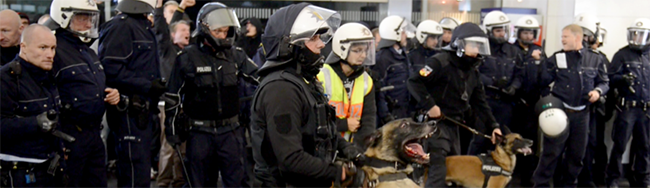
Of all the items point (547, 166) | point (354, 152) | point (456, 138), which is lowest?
point (547, 166)

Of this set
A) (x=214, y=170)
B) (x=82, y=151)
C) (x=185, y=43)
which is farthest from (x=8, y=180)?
(x=185, y=43)

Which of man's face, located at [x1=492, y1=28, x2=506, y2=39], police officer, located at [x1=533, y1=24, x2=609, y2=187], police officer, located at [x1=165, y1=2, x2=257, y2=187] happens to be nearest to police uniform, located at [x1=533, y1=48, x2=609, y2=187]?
police officer, located at [x1=533, y1=24, x2=609, y2=187]

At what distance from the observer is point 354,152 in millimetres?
3381

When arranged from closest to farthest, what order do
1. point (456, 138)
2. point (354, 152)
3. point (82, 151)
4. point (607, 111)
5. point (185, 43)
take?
point (354, 152)
point (82, 151)
point (456, 138)
point (185, 43)
point (607, 111)

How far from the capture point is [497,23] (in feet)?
27.8

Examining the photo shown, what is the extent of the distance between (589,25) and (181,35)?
469 cm

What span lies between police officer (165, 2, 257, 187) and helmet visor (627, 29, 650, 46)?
16.0 ft

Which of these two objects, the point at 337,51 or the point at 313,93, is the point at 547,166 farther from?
the point at 313,93

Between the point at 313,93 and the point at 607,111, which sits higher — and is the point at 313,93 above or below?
above

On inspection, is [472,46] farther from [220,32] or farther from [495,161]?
[220,32]

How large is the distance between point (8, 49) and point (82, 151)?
37.6 inches

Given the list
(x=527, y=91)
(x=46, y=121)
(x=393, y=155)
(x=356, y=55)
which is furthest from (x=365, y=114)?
(x=527, y=91)

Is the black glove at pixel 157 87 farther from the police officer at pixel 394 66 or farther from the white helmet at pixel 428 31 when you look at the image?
the white helmet at pixel 428 31

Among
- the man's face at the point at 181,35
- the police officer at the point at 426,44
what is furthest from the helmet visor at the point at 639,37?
the man's face at the point at 181,35
